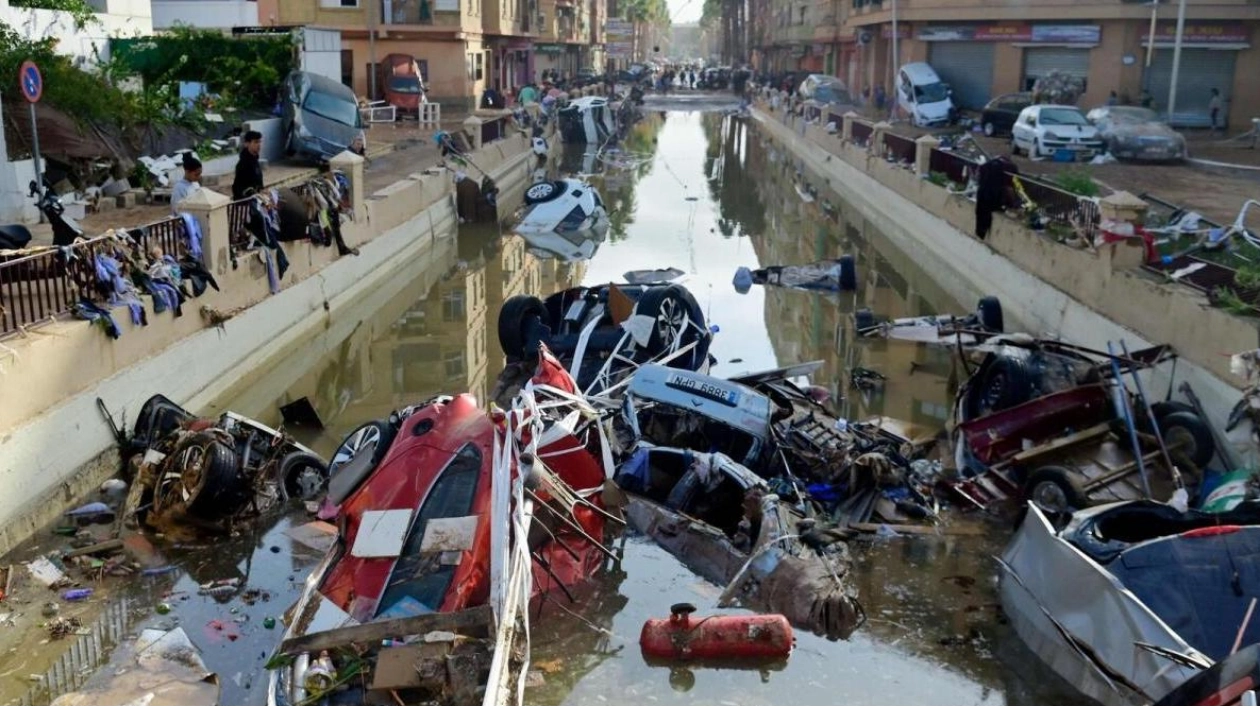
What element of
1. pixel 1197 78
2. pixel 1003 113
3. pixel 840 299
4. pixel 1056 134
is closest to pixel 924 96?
pixel 1003 113

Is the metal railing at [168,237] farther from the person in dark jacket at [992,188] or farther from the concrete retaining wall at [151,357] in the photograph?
the person in dark jacket at [992,188]

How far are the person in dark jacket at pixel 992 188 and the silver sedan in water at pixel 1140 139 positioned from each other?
1064 cm

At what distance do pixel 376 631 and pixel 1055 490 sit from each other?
6.86 metres

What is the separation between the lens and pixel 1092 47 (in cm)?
4291

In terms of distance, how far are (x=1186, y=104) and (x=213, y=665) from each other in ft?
135

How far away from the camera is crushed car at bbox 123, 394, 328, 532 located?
1104 centimetres

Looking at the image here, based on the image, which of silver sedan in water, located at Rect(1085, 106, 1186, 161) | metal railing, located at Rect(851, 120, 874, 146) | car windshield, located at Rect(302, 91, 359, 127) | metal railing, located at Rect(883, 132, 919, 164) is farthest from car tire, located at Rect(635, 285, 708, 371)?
metal railing, located at Rect(851, 120, 874, 146)

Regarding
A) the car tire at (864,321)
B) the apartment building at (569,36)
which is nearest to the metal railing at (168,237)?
the car tire at (864,321)

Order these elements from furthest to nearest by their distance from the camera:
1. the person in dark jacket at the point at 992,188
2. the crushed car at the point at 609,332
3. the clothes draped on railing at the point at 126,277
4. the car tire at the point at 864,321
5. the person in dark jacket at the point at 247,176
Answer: the person in dark jacket at the point at 992,188, the car tire at the point at 864,321, the person in dark jacket at the point at 247,176, the crushed car at the point at 609,332, the clothes draped on railing at the point at 126,277

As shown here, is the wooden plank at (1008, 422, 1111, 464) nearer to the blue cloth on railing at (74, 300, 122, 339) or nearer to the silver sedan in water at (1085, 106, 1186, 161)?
the blue cloth on railing at (74, 300, 122, 339)

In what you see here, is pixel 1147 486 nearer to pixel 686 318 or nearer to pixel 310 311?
pixel 686 318

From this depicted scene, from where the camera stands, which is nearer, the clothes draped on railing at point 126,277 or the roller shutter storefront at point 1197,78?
the clothes draped on railing at point 126,277

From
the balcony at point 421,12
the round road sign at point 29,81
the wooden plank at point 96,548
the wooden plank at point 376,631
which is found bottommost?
the wooden plank at point 96,548

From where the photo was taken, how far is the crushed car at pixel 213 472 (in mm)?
11039
